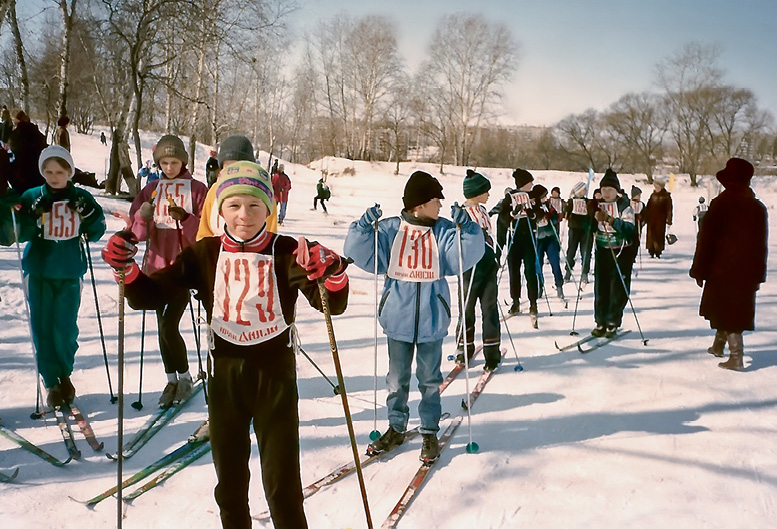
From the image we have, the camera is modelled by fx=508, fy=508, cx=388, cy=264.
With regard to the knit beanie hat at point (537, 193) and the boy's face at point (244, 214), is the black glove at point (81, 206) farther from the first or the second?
the knit beanie hat at point (537, 193)

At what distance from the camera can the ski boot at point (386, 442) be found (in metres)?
3.46

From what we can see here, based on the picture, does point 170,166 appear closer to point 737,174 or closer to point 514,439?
point 514,439

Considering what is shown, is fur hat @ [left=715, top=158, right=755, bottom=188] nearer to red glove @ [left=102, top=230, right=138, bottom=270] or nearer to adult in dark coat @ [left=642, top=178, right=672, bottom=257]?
red glove @ [left=102, top=230, right=138, bottom=270]

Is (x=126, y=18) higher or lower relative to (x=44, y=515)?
higher

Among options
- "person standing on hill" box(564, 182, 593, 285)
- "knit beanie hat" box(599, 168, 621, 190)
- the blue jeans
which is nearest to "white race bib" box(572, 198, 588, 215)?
"person standing on hill" box(564, 182, 593, 285)

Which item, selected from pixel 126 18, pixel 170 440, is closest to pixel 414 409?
pixel 170 440

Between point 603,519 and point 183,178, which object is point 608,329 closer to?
point 603,519

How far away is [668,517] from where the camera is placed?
2.82 meters

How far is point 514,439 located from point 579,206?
7170 mm

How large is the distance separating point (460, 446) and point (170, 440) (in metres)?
2.05

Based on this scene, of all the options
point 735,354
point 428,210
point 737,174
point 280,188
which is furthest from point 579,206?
point 280,188

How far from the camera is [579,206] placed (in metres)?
9.89


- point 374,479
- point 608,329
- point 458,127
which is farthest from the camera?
point 458,127

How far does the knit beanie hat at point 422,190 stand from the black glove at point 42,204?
2.59 metres
